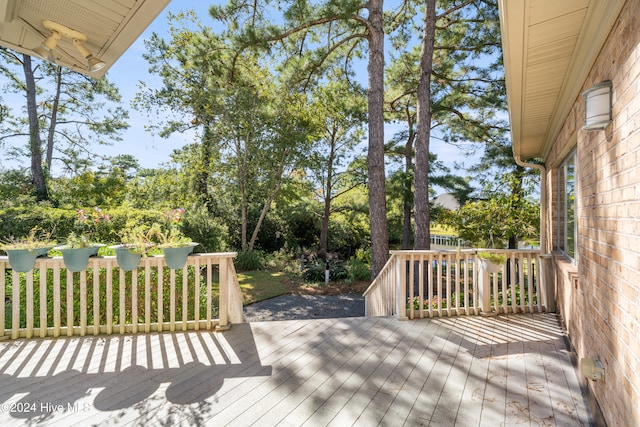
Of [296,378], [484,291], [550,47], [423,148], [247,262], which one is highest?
[423,148]

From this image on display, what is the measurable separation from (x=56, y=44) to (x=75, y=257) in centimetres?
174

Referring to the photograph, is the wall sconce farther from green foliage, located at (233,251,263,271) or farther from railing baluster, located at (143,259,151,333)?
green foliage, located at (233,251,263,271)

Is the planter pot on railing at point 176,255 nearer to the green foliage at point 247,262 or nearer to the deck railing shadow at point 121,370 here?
the deck railing shadow at point 121,370

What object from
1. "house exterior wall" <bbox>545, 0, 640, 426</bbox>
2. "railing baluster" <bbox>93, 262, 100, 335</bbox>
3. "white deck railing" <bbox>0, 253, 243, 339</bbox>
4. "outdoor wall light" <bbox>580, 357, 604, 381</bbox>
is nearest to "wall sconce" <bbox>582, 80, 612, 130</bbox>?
"house exterior wall" <bbox>545, 0, 640, 426</bbox>

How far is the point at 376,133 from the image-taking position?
244 inches

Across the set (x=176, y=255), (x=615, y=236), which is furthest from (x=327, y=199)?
(x=615, y=236)

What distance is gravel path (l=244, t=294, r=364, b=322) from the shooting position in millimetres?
6414

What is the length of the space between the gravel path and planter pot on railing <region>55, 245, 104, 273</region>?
362 centimetres

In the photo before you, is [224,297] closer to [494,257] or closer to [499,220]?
[494,257]

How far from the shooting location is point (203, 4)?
8.76m

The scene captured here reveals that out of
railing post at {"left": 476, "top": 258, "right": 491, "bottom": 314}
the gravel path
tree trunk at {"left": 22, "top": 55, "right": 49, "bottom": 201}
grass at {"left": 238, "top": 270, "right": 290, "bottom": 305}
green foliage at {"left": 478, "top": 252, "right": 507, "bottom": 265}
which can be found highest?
tree trunk at {"left": 22, "top": 55, "right": 49, "bottom": 201}

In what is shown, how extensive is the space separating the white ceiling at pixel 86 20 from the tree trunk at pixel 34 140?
37.1 ft

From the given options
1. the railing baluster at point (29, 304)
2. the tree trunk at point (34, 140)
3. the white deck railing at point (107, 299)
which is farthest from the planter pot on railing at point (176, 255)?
the tree trunk at point (34, 140)

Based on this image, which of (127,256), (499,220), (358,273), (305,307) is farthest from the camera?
(358,273)
